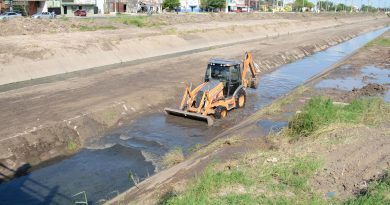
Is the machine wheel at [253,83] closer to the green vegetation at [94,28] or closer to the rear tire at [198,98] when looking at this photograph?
the rear tire at [198,98]

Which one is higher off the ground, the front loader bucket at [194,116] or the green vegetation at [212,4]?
the green vegetation at [212,4]

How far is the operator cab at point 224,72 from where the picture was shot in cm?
1906

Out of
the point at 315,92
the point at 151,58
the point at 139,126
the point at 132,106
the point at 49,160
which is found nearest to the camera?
the point at 49,160

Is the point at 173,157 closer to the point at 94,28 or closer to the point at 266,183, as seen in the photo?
the point at 266,183

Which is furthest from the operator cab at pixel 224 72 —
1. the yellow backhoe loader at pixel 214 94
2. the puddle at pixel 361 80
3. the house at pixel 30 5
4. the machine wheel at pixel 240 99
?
the house at pixel 30 5

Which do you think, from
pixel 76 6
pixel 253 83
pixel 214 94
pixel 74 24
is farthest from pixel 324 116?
pixel 76 6

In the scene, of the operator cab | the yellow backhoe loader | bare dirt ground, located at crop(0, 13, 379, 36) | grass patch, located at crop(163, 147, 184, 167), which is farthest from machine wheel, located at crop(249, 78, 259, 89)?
bare dirt ground, located at crop(0, 13, 379, 36)

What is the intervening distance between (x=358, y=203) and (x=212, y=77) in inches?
463

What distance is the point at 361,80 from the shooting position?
29438 mm

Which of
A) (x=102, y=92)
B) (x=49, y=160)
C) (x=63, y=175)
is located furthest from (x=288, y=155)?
(x=102, y=92)

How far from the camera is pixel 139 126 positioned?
1856 cm

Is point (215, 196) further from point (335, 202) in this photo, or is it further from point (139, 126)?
point (139, 126)

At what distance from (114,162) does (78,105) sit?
234 inches

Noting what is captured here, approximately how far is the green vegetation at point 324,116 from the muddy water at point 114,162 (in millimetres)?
2804
